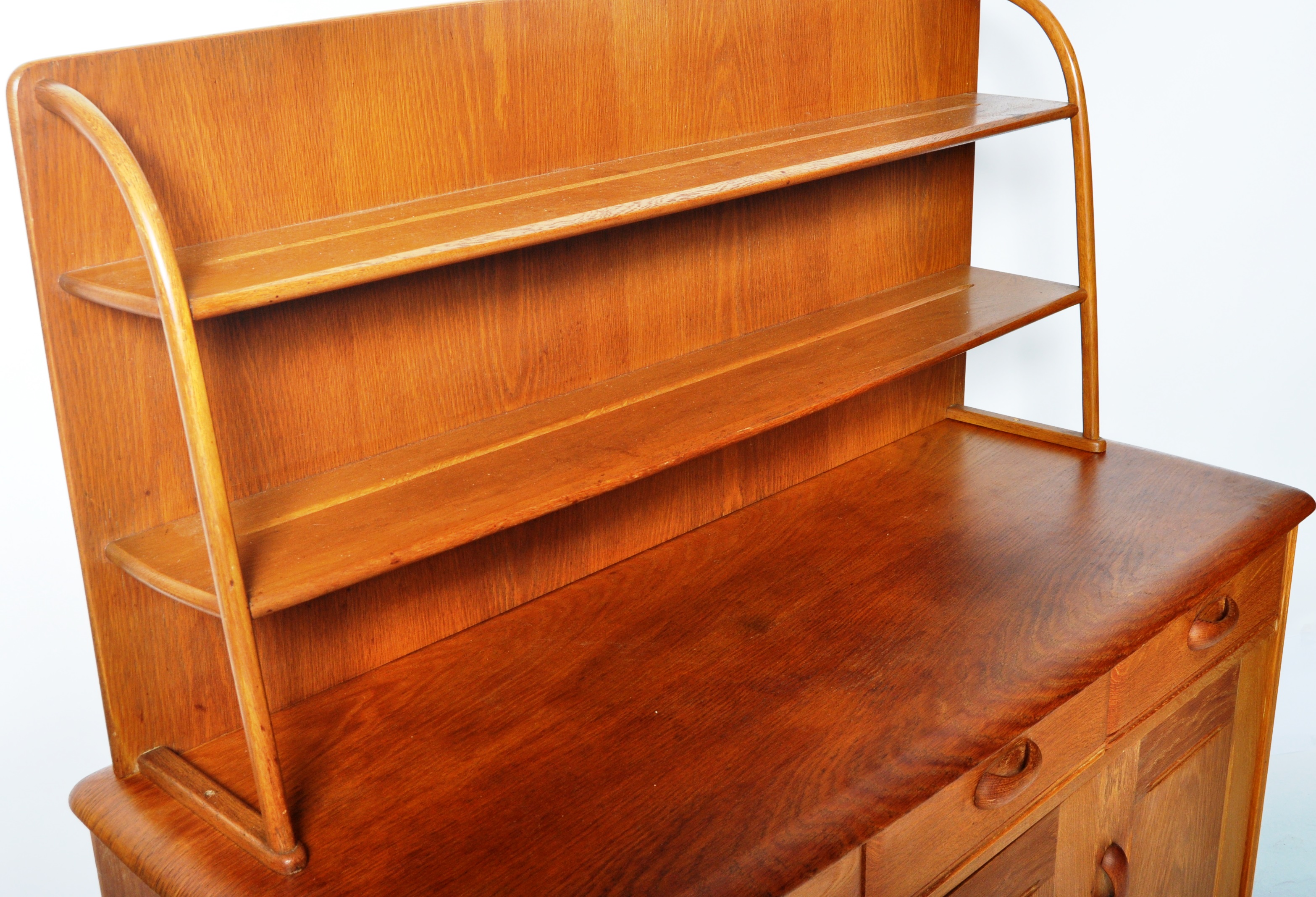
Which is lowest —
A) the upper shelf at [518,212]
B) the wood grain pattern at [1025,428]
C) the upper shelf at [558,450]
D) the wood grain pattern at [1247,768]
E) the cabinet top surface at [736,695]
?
the wood grain pattern at [1247,768]

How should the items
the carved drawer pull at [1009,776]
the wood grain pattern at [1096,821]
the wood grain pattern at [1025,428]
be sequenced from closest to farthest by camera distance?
the carved drawer pull at [1009,776], the wood grain pattern at [1096,821], the wood grain pattern at [1025,428]

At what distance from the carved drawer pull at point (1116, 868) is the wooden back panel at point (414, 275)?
746 mm

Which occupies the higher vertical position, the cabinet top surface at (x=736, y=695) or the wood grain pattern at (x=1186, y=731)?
the cabinet top surface at (x=736, y=695)

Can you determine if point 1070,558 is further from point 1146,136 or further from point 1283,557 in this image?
point 1146,136

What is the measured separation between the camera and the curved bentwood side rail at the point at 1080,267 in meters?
1.92

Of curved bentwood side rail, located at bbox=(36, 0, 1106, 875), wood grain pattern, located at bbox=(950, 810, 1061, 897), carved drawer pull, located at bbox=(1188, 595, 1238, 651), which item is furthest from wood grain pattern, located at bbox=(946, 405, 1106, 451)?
curved bentwood side rail, located at bbox=(36, 0, 1106, 875)

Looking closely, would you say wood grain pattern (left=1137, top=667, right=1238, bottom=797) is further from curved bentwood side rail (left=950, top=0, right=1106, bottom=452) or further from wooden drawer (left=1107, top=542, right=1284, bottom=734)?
curved bentwood side rail (left=950, top=0, right=1106, bottom=452)

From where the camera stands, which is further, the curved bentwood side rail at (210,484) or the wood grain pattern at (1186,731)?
the wood grain pattern at (1186,731)

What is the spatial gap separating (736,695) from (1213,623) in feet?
2.77

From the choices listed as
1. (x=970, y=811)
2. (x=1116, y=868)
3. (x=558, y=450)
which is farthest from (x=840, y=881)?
(x=1116, y=868)

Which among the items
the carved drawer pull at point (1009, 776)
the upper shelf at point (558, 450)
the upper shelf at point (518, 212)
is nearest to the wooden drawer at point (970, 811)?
the carved drawer pull at point (1009, 776)

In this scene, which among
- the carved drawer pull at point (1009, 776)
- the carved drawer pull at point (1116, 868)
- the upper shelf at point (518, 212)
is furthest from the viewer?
the carved drawer pull at point (1116, 868)

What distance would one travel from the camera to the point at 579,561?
1.76 m

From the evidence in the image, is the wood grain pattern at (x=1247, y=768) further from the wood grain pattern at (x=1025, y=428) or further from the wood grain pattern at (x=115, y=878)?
the wood grain pattern at (x=115, y=878)
